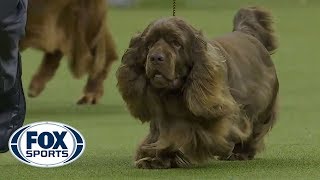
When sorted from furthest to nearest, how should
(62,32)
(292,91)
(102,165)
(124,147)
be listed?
1. (292,91)
2. (62,32)
3. (124,147)
4. (102,165)

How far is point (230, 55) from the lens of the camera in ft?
21.6

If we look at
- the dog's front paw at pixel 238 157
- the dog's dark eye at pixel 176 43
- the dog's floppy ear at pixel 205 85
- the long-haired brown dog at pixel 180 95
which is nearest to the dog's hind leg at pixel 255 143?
the dog's front paw at pixel 238 157

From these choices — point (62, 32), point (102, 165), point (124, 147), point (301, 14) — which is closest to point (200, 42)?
point (102, 165)

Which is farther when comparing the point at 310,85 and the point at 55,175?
the point at 310,85

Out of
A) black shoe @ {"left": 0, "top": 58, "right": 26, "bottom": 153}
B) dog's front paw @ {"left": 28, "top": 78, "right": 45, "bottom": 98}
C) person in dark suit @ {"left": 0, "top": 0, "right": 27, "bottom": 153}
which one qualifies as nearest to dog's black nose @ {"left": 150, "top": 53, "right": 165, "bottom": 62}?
person in dark suit @ {"left": 0, "top": 0, "right": 27, "bottom": 153}

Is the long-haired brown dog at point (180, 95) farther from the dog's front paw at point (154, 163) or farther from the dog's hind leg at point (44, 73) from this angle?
the dog's hind leg at point (44, 73)

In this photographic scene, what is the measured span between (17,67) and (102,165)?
0.77 m

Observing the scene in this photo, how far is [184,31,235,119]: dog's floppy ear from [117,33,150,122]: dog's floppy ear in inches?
9.5

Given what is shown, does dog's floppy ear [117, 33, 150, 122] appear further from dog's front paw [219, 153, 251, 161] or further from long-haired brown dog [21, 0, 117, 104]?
long-haired brown dog [21, 0, 117, 104]

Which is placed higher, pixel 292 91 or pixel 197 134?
pixel 197 134

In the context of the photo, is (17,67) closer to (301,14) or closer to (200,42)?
(200,42)

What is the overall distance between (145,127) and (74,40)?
7.31ft

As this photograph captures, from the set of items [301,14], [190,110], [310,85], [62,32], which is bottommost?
[301,14]

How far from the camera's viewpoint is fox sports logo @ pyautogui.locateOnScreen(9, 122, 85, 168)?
5.82m
